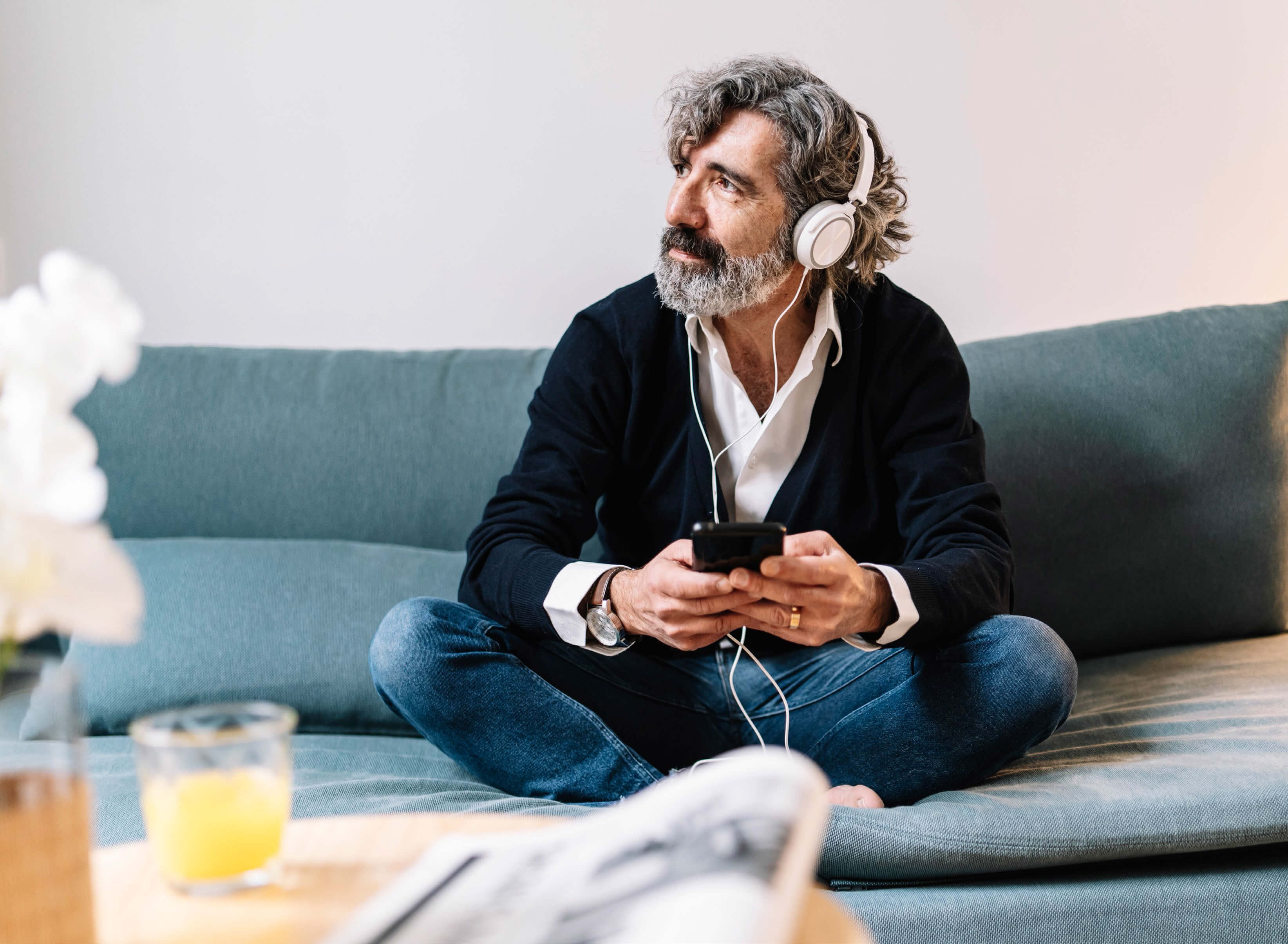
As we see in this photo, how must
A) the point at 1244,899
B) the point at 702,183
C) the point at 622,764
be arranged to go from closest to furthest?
the point at 1244,899, the point at 622,764, the point at 702,183

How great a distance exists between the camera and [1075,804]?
1.03m

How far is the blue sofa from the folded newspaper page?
2.43ft

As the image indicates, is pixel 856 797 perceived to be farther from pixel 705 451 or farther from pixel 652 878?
pixel 652 878

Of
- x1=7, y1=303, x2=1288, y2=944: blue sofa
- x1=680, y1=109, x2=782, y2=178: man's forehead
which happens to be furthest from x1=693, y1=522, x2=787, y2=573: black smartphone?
x1=680, y1=109, x2=782, y2=178: man's forehead

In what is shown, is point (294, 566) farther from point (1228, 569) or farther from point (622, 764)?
point (1228, 569)

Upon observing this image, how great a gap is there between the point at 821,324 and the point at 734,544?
0.54 m

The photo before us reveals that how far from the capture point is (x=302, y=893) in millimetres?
579

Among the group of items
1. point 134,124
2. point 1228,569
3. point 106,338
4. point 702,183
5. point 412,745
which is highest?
point 134,124

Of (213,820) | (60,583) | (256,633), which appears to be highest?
(60,583)

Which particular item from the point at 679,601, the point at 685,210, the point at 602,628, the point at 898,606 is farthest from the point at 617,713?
the point at 685,210

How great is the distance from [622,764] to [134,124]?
146 cm

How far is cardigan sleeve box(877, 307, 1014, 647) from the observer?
4.02 ft

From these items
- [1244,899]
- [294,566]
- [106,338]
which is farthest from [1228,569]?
[106,338]

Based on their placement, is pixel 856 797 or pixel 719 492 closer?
pixel 856 797
